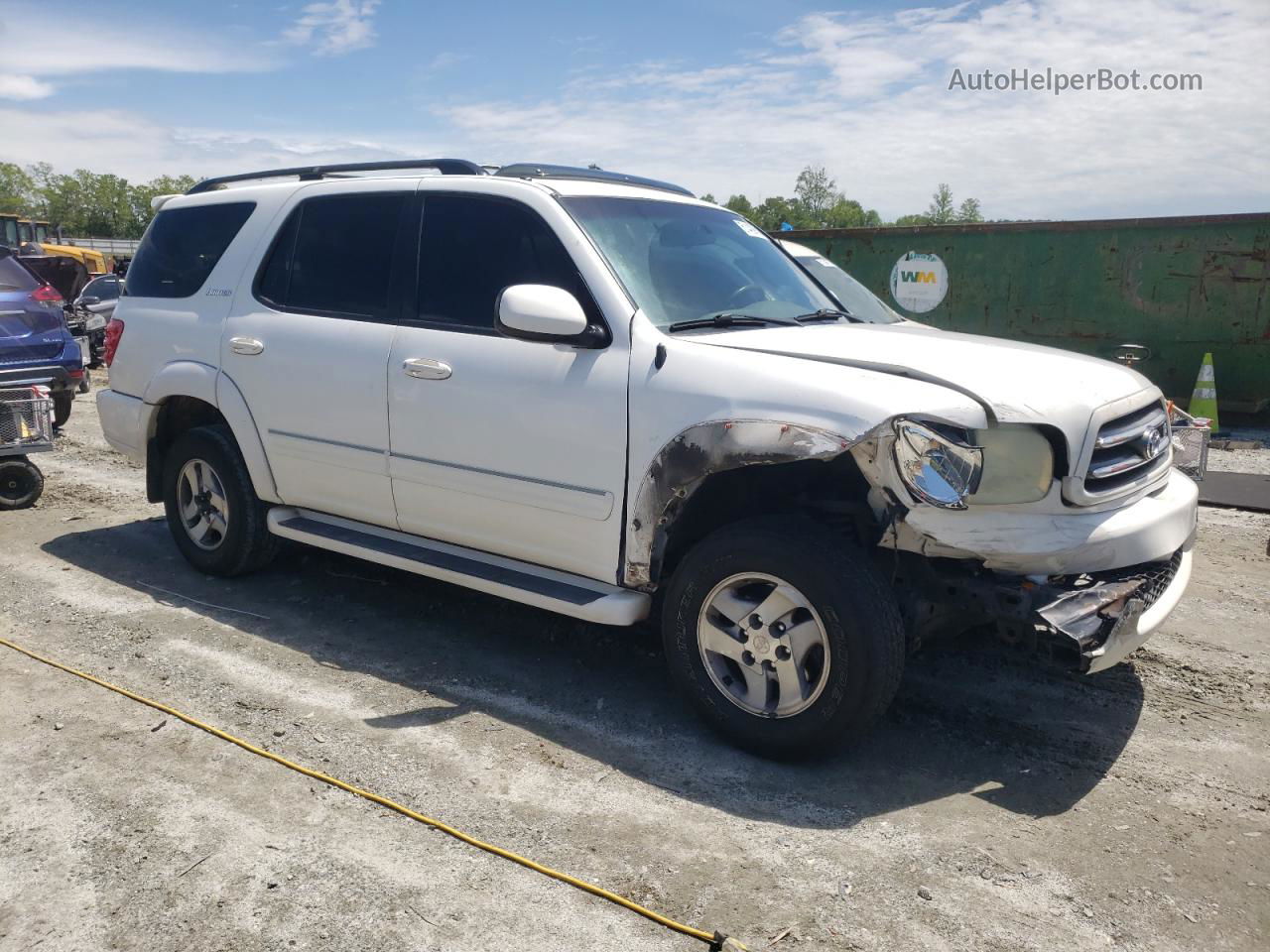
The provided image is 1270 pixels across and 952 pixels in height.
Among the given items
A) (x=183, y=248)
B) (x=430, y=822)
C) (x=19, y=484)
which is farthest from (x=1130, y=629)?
(x=19, y=484)

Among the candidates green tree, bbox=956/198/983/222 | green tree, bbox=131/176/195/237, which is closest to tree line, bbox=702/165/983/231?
green tree, bbox=956/198/983/222

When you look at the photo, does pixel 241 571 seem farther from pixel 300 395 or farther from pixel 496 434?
pixel 496 434

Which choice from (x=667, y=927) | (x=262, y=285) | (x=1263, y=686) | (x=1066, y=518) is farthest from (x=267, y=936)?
(x=1263, y=686)

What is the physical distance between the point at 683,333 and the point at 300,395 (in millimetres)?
2001

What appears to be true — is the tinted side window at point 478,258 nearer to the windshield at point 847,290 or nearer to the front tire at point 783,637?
the front tire at point 783,637

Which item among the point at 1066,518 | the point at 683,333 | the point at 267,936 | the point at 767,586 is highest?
the point at 683,333

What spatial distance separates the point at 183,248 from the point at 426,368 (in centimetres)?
222

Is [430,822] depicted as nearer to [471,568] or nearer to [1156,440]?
[471,568]

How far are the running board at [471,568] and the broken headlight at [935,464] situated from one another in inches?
45.4

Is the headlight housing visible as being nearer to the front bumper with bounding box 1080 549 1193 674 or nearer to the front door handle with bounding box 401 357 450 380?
the front bumper with bounding box 1080 549 1193 674

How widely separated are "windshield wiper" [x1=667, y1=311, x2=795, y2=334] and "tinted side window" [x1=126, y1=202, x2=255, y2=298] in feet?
8.97

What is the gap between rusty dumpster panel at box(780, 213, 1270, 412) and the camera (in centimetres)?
Result: 1173

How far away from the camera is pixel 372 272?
4758 millimetres

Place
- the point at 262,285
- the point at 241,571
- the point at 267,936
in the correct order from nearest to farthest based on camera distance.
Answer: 1. the point at 267,936
2. the point at 262,285
3. the point at 241,571
